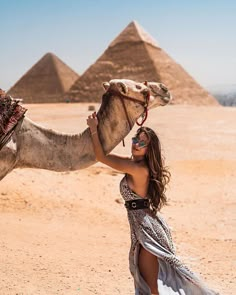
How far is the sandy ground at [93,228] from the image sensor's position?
19.1 feet

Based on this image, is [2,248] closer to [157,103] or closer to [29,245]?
[29,245]

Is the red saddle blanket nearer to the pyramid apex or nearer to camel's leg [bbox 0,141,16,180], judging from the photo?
camel's leg [bbox 0,141,16,180]

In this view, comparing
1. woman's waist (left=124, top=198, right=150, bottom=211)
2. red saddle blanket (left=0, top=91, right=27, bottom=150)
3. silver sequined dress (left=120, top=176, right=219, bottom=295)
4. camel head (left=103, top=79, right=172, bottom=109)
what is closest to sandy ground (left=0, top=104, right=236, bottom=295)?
silver sequined dress (left=120, top=176, right=219, bottom=295)

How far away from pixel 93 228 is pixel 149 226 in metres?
4.06

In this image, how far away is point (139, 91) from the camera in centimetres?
438

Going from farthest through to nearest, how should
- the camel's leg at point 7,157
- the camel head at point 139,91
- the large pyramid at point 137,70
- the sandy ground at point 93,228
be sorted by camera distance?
the large pyramid at point 137,70 → the sandy ground at point 93,228 → the camel's leg at point 7,157 → the camel head at point 139,91

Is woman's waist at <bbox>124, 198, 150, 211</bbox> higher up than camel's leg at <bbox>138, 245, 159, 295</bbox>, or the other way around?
woman's waist at <bbox>124, 198, 150, 211</bbox>

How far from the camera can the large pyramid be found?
8869cm

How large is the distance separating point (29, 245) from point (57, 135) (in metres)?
2.68

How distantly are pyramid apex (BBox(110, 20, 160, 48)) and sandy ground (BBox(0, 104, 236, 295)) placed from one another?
90750mm

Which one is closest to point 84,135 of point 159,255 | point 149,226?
point 149,226

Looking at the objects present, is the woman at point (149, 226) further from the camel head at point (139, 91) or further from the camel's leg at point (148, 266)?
the camel head at point (139, 91)

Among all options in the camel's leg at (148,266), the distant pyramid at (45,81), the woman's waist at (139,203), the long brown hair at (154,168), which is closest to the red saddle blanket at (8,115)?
the long brown hair at (154,168)

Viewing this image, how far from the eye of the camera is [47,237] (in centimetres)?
733
